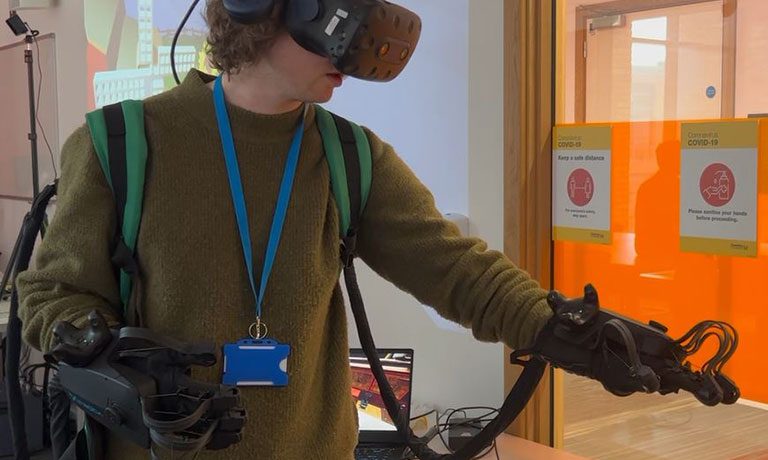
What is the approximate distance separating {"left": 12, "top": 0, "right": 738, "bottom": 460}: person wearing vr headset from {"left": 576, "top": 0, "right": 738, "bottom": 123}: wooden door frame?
2.56ft

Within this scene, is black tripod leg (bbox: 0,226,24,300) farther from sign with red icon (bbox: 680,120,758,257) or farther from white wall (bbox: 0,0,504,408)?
sign with red icon (bbox: 680,120,758,257)

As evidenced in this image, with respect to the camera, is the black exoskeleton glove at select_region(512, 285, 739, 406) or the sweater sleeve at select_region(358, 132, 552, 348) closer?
the black exoskeleton glove at select_region(512, 285, 739, 406)

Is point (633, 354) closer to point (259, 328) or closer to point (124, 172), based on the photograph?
point (259, 328)

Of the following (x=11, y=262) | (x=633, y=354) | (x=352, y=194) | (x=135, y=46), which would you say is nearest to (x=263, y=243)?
(x=352, y=194)

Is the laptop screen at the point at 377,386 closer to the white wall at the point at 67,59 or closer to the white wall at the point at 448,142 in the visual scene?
the white wall at the point at 448,142

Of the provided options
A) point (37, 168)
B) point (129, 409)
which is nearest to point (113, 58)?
point (37, 168)

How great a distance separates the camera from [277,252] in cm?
118

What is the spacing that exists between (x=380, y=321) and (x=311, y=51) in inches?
60.9

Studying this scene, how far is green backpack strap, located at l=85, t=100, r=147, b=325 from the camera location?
44.5 inches

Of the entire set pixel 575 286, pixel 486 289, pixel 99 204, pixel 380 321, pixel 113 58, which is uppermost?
pixel 113 58

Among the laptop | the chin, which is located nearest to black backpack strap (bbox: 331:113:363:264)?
the chin

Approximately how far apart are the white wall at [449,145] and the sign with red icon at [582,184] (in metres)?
0.14

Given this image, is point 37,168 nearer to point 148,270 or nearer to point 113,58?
point 113,58

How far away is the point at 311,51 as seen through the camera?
3.67ft
